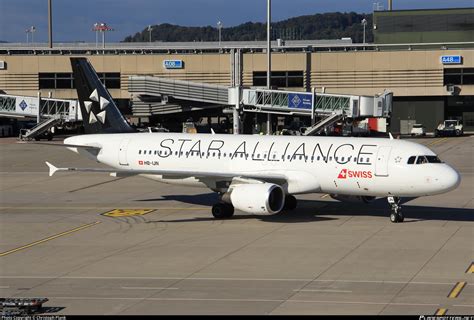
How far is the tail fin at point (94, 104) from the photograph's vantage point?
52.8 metres

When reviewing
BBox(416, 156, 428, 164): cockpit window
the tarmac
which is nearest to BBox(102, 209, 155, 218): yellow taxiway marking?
the tarmac

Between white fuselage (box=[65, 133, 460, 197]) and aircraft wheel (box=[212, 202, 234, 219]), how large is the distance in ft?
3.20

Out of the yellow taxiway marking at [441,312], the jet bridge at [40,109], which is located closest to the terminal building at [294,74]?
the jet bridge at [40,109]

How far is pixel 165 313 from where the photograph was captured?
2556 centimetres

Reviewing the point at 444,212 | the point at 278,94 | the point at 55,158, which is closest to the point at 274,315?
the point at 444,212

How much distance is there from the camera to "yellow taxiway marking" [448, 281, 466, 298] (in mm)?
27688

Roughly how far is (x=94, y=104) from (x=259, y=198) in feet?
52.0

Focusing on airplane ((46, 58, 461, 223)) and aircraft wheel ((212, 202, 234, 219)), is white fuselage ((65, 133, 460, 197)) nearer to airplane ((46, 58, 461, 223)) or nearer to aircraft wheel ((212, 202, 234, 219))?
airplane ((46, 58, 461, 223))

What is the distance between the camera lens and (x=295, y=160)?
44.1 metres

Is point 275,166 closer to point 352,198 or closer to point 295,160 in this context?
point 295,160

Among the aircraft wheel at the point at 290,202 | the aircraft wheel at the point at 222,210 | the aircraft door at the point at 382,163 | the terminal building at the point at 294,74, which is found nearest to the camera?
the aircraft door at the point at 382,163

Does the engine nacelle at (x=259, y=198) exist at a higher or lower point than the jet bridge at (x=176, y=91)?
lower

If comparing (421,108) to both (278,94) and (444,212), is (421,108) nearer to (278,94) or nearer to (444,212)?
(278,94)

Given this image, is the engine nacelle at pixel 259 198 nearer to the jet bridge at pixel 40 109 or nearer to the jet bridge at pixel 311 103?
the jet bridge at pixel 311 103
